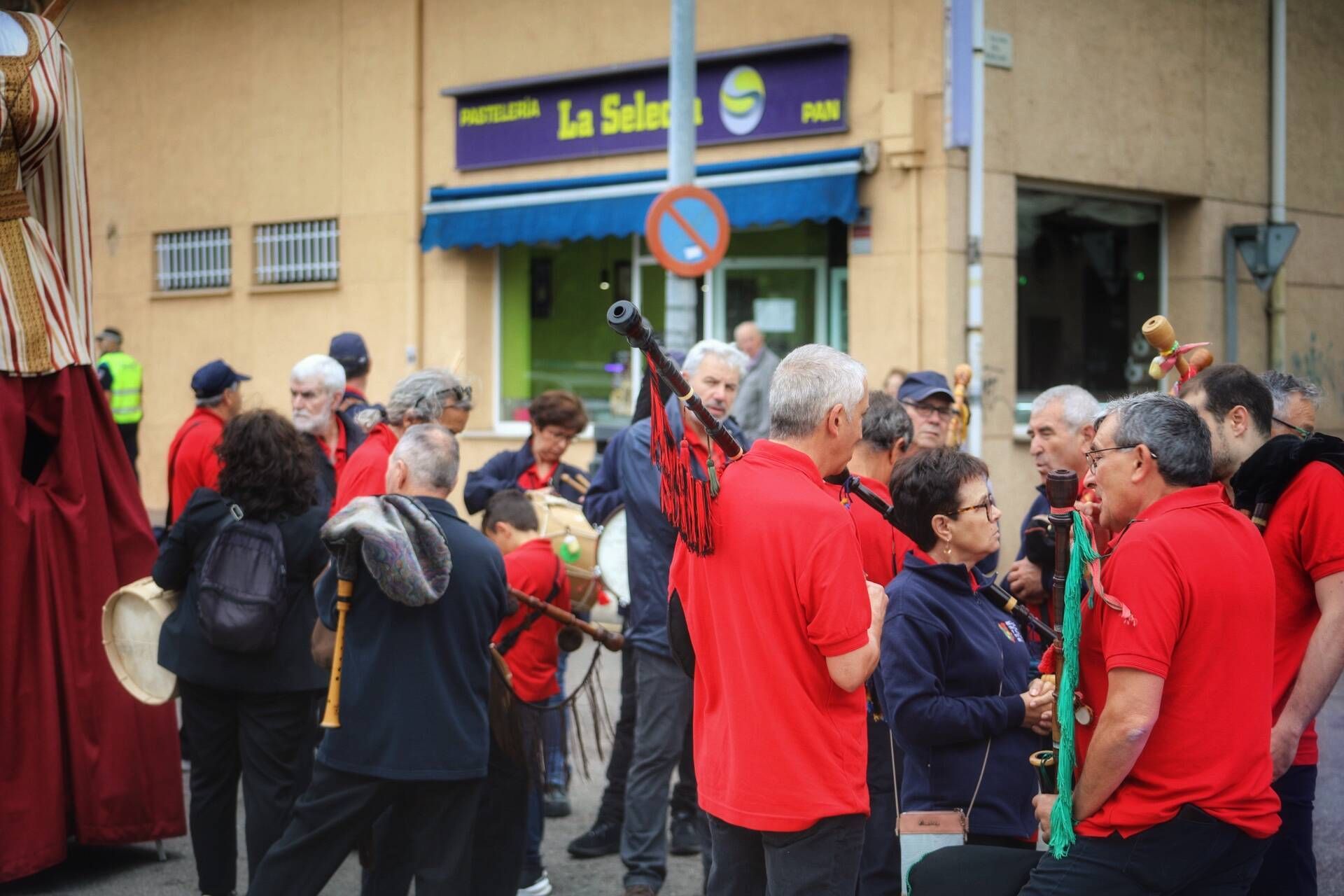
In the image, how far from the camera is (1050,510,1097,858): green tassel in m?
3.28

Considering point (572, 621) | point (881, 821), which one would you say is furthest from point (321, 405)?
point (881, 821)

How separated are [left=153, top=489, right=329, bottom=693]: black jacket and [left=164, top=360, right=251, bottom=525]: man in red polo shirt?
102 cm

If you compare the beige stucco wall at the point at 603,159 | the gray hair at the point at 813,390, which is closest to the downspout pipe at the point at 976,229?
the beige stucco wall at the point at 603,159

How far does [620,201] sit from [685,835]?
7.78m

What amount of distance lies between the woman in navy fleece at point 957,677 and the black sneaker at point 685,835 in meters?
2.40

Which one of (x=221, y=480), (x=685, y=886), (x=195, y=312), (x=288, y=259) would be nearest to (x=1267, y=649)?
(x=685, y=886)

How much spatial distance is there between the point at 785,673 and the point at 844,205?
8578 mm

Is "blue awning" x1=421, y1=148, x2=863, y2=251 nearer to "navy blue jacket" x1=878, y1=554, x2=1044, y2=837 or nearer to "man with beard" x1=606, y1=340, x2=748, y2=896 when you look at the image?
"man with beard" x1=606, y1=340, x2=748, y2=896

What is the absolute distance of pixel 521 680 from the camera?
558 cm

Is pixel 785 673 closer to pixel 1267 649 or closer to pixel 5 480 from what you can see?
pixel 1267 649

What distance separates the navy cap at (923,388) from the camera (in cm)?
618

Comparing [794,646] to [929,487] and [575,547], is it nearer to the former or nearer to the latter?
[929,487]

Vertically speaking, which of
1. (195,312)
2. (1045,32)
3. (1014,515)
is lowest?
(1014,515)

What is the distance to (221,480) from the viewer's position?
5.36 meters
